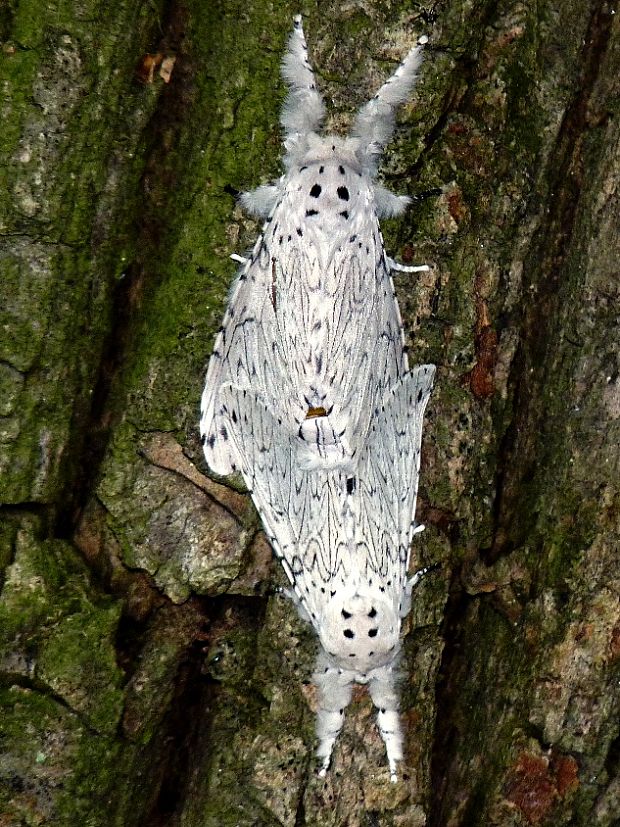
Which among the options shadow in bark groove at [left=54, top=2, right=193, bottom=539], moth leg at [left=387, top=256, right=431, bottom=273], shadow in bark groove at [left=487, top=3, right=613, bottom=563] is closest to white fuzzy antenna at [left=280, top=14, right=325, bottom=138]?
shadow in bark groove at [left=54, top=2, right=193, bottom=539]

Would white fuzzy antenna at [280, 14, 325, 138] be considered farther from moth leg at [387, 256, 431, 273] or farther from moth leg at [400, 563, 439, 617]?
moth leg at [400, 563, 439, 617]

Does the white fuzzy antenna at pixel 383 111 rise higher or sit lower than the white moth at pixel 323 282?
higher

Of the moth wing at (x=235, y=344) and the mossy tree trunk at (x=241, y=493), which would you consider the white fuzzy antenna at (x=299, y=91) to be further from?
the moth wing at (x=235, y=344)

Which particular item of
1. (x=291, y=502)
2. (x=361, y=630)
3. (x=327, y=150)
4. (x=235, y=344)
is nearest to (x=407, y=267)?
(x=327, y=150)

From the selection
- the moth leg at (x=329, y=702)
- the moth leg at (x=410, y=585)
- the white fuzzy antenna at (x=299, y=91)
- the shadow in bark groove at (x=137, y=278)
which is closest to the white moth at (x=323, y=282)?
the white fuzzy antenna at (x=299, y=91)

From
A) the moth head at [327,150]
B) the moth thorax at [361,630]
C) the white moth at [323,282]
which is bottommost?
the moth thorax at [361,630]

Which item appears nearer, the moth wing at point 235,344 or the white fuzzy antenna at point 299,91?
the white fuzzy antenna at point 299,91

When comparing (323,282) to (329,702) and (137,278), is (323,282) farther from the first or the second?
(329,702)

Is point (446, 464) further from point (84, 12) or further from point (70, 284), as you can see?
point (84, 12)
